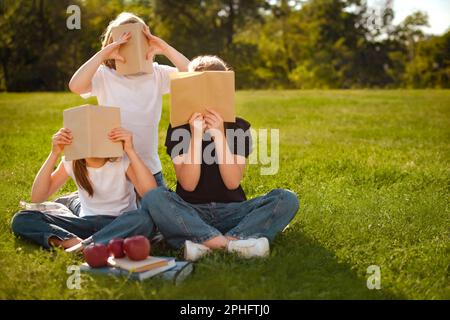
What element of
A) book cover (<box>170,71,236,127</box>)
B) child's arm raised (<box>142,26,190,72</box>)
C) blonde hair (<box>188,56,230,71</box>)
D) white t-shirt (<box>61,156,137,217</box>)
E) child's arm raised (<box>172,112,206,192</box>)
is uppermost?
child's arm raised (<box>142,26,190,72</box>)

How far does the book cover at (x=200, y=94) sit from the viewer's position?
10.8ft

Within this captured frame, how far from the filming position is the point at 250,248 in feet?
10.3

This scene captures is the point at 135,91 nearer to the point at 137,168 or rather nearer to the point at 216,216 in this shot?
the point at 137,168

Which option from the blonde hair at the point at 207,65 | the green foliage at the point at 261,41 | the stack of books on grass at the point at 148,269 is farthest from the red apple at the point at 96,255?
the green foliage at the point at 261,41

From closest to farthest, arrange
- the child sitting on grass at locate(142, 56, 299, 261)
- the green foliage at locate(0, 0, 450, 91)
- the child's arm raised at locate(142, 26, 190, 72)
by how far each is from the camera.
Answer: the child sitting on grass at locate(142, 56, 299, 261) < the child's arm raised at locate(142, 26, 190, 72) < the green foliage at locate(0, 0, 450, 91)

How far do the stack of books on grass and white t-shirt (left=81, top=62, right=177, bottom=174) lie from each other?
107 centimetres

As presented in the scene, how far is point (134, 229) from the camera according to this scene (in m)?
3.29

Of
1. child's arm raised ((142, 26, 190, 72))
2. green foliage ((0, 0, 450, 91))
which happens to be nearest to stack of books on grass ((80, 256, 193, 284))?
child's arm raised ((142, 26, 190, 72))

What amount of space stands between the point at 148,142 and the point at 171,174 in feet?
5.04

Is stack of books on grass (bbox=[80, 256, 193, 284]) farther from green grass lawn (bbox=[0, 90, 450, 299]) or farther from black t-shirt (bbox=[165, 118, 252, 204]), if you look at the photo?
black t-shirt (bbox=[165, 118, 252, 204])

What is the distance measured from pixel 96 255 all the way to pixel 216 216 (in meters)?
0.82

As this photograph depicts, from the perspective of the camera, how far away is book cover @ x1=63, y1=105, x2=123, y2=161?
3322 millimetres

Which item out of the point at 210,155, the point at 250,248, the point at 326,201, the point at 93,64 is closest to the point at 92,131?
the point at 93,64
